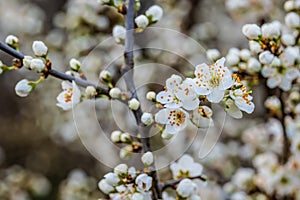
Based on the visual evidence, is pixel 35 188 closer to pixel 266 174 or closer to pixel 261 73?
pixel 266 174

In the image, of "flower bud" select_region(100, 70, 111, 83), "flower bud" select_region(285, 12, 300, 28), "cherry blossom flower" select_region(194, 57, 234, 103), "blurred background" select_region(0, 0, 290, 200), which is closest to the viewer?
"cherry blossom flower" select_region(194, 57, 234, 103)

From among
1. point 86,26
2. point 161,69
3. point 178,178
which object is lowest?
point 178,178

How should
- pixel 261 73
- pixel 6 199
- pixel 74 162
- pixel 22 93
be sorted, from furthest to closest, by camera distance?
pixel 74 162
pixel 6 199
pixel 261 73
pixel 22 93

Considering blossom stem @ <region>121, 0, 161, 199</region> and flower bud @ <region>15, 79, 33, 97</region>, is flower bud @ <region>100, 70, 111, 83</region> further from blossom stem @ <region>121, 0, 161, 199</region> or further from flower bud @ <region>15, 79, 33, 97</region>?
flower bud @ <region>15, 79, 33, 97</region>

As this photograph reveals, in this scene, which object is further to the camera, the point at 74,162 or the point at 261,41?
the point at 74,162

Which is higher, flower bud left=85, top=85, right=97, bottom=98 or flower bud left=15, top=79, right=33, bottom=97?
flower bud left=15, top=79, right=33, bottom=97

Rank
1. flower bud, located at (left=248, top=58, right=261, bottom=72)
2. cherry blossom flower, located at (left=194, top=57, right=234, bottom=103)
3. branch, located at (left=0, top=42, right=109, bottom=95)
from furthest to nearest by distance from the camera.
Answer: flower bud, located at (left=248, top=58, right=261, bottom=72)
branch, located at (left=0, top=42, right=109, bottom=95)
cherry blossom flower, located at (left=194, top=57, right=234, bottom=103)

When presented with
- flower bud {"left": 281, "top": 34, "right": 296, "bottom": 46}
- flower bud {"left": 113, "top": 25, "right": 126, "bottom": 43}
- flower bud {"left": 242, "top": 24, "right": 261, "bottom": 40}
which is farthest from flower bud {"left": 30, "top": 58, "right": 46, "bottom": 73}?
flower bud {"left": 281, "top": 34, "right": 296, "bottom": 46}

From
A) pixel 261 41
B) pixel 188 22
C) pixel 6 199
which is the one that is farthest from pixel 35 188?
pixel 261 41
